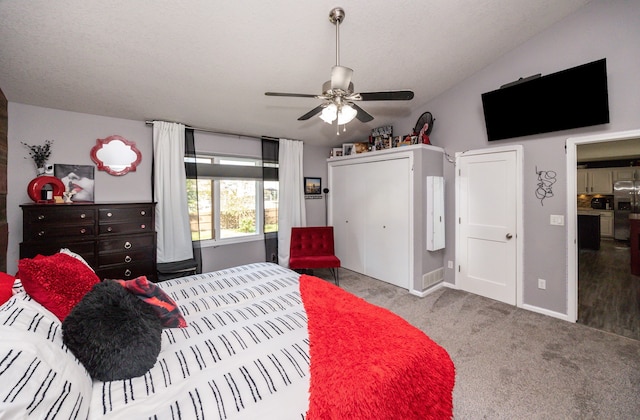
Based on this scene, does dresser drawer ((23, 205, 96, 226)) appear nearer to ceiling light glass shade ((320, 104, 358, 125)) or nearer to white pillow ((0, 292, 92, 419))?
white pillow ((0, 292, 92, 419))

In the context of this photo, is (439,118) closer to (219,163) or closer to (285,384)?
(219,163)

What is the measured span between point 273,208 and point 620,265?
6076mm

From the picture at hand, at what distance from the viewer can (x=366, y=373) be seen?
110cm

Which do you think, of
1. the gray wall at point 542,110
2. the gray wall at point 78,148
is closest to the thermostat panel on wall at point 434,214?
the gray wall at point 542,110

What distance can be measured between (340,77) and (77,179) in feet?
10.0

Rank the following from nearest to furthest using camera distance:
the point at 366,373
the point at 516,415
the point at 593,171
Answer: the point at 366,373, the point at 516,415, the point at 593,171

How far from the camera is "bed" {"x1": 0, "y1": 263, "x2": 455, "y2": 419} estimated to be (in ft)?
2.80

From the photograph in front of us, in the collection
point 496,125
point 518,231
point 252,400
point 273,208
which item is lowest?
point 252,400

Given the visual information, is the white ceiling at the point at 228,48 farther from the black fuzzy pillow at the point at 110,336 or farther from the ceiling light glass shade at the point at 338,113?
the black fuzzy pillow at the point at 110,336

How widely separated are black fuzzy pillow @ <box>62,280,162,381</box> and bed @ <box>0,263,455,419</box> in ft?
0.10

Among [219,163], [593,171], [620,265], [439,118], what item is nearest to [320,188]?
[219,163]

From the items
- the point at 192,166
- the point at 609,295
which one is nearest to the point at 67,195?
the point at 192,166

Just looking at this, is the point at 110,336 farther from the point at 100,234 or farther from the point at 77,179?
the point at 77,179

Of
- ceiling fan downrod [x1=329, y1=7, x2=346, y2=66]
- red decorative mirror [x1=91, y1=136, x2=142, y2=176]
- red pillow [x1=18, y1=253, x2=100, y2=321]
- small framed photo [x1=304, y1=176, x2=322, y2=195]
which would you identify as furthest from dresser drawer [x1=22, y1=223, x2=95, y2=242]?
small framed photo [x1=304, y1=176, x2=322, y2=195]
